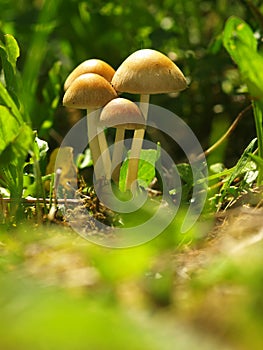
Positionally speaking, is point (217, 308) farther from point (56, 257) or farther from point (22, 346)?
point (56, 257)

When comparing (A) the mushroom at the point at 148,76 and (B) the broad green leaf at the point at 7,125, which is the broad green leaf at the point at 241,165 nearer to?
(A) the mushroom at the point at 148,76

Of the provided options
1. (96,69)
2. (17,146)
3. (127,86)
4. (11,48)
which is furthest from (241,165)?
(11,48)

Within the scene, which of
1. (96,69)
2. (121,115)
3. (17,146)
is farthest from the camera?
(96,69)

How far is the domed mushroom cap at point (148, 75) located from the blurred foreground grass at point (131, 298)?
0.53 meters

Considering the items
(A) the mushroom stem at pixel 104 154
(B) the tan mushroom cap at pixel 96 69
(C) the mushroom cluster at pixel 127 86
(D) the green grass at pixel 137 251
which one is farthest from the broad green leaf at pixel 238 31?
(A) the mushroom stem at pixel 104 154

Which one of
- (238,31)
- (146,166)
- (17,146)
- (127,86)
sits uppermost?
(238,31)

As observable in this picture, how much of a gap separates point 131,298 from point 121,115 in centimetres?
75

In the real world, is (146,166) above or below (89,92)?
below

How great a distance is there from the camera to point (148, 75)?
143 cm

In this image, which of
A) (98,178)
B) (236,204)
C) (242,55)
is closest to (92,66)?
(98,178)

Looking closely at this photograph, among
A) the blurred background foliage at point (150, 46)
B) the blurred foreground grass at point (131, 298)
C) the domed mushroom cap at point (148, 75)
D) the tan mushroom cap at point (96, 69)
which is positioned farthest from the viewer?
the blurred background foliage at point (150, 46)

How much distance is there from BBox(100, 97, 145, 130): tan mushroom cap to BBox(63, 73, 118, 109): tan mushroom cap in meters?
0.04

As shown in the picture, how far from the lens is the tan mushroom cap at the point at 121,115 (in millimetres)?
1434

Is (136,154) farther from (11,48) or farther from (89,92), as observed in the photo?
(11,48)
